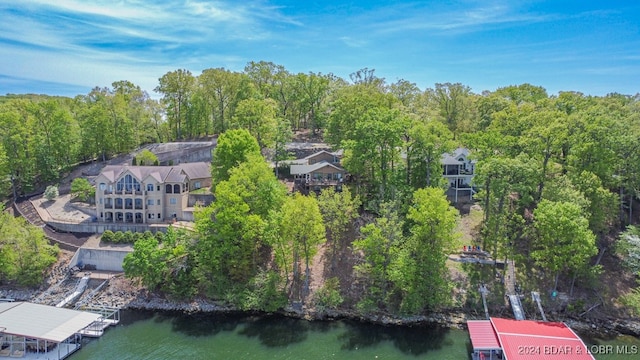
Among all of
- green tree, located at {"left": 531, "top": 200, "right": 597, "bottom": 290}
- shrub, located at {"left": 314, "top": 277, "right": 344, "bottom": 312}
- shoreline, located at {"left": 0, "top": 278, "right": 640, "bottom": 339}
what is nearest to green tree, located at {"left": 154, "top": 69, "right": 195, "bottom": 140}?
shoreline, located at {"left": 0, "top": 278, "right": 640, "bottom": 339}

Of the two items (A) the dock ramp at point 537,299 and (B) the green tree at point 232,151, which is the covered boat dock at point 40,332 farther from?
(A) the dock ramp at point 537,299

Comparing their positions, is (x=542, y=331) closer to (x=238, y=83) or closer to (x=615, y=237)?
(x=615, y=237)

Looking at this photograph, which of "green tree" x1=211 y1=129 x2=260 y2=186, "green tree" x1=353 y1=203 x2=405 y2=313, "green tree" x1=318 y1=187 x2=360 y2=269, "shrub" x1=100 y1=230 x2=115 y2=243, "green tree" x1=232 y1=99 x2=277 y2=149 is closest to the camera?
"green tree" x1=353 y1=203 x2=405 y2=313

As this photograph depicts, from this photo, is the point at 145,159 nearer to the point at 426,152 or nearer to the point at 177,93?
the point at 177,93

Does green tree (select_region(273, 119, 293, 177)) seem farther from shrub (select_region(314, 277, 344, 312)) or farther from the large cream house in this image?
shrub (select_region(314, 277, 344, 312))

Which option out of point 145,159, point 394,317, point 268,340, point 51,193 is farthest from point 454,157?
point 51,193

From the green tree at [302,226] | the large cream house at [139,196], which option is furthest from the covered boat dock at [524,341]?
the large cream house at [139,196]
